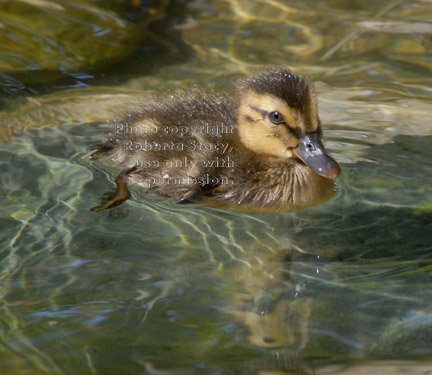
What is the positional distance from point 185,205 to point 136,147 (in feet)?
1.04

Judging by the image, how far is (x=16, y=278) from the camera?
202 cm

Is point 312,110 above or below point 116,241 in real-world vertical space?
above

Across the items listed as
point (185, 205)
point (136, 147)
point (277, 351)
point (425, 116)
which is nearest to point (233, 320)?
point (277, 351)

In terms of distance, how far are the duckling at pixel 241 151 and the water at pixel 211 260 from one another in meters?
0.06

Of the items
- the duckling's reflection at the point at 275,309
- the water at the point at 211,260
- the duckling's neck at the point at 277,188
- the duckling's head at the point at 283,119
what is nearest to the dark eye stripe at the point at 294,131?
the duckling's head at the point at 283,119

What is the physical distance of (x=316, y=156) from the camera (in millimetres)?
2432

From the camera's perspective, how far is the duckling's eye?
2461mm

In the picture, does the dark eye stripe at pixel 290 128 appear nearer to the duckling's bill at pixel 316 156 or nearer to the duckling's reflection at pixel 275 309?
the duckling's bill at pixel 316 156

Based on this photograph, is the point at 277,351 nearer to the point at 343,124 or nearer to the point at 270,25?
the point at 343,124

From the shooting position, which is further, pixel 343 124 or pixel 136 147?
pixel 343 124

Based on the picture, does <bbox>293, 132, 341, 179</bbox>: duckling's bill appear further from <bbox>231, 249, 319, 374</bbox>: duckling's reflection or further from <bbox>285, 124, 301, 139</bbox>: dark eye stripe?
<bbox>231, 249, 319, 374</bbox>: duckling's reflection

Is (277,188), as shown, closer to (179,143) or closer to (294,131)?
(294,131)

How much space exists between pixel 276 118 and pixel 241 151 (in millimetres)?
188

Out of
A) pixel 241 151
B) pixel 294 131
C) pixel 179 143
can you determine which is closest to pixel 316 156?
pixel 294 131
